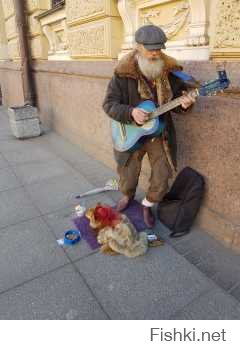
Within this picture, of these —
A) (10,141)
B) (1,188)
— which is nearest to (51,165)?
(1,188)

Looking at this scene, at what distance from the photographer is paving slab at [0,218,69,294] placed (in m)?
2.14

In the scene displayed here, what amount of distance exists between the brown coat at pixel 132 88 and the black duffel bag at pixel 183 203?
1.89 ft

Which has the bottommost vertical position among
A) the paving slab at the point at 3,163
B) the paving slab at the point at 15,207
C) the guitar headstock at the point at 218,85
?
the paving slab at the point at 15,207

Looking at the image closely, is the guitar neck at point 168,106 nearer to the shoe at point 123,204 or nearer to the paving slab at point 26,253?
the shoe at point 123,204

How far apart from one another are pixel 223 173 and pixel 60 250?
148 centimetres

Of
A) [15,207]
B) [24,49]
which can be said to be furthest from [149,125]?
[24,49]

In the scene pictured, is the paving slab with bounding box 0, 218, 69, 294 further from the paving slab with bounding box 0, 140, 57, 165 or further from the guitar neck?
the paving slab with bounding box 0, 140, 57, 165

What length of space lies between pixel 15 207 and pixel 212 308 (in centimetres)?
217

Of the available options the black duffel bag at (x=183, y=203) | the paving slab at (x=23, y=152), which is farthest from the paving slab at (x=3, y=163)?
the black duffel bag at (x=183, y=203)

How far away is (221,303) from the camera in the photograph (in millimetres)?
1888

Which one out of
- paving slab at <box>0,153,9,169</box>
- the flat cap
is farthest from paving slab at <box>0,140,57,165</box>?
the flat cap

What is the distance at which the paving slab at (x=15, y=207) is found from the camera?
2.86 m

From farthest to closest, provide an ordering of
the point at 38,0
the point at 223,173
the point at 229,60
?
1. the point at 38,0
2. the point at 223,173
3. the point at 229,60

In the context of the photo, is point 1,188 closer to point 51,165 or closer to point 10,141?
point 51,165
